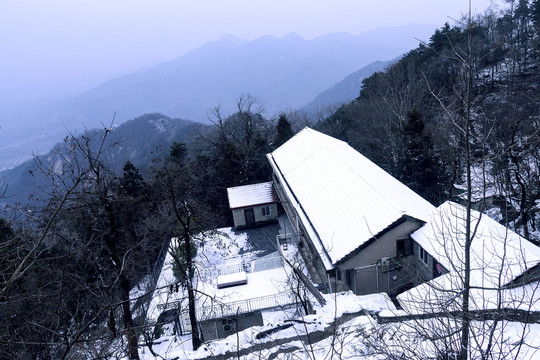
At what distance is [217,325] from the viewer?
1442 centimetres

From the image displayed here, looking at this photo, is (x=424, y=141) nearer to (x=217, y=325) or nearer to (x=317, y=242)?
(x=317, y=242)

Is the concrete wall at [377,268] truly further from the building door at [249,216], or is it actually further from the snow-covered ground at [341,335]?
the building door at [249,216]

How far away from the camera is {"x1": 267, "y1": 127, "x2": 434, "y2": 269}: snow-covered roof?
46.2 feet

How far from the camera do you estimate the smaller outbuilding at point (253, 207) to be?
24.6m

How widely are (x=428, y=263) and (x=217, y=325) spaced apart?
8.77 m

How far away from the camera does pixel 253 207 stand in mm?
24594

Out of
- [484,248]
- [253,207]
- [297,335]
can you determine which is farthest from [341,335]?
[253,207]

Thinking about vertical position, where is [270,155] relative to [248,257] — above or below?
above

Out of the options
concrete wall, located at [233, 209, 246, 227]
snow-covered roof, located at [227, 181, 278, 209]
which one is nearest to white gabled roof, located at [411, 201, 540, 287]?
snow-covered roof, located at [227, 181, 278, 209]

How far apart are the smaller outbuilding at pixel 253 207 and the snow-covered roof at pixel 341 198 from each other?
2.16 metres

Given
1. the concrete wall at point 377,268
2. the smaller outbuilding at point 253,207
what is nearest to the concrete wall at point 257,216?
the smaller outbuilding at point 253,207

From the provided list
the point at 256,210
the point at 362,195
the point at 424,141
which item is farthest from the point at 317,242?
the point at 424,141

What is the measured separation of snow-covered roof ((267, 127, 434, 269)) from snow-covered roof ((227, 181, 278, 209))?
6.39 ft

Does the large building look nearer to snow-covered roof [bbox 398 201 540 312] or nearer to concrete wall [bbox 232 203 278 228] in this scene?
snow-covered roof [bbox 398 201 540 312]
